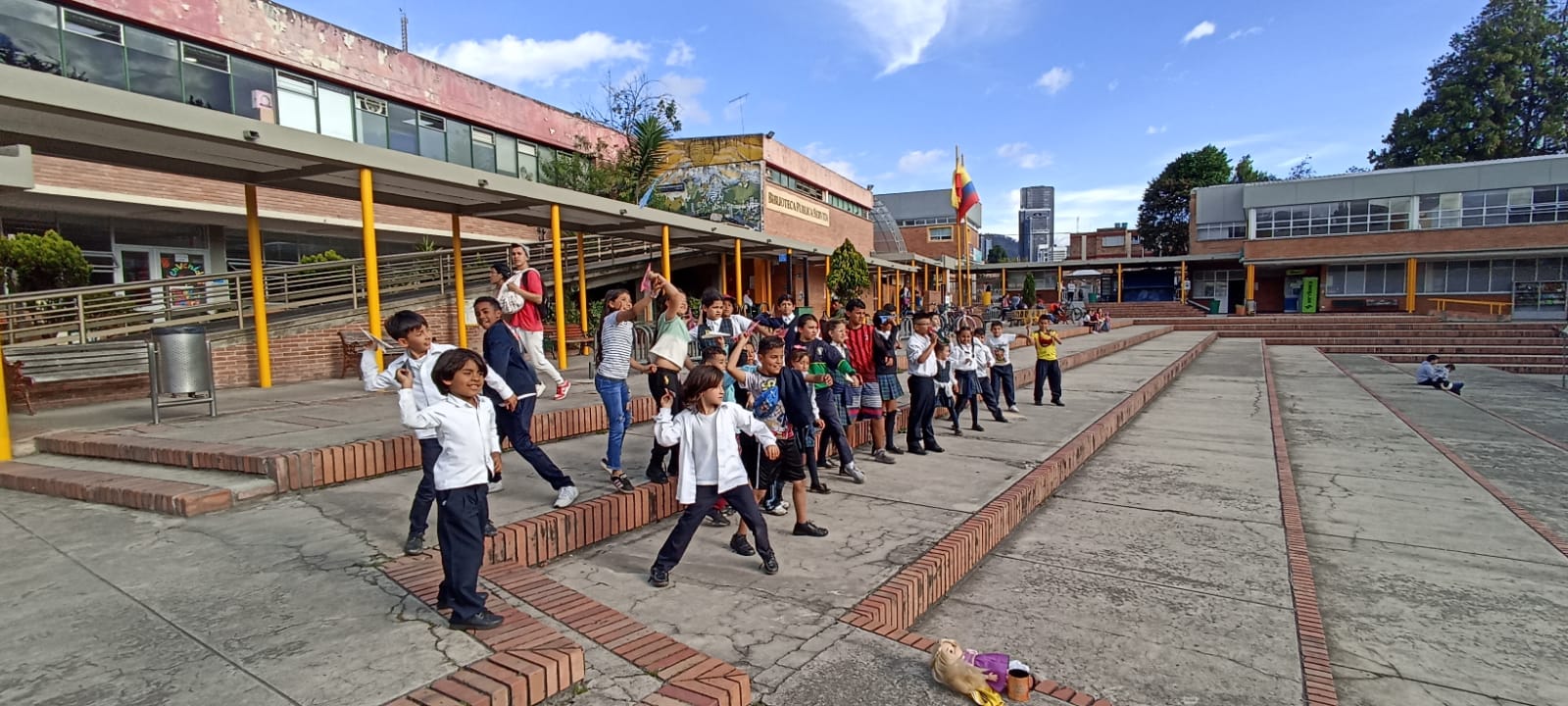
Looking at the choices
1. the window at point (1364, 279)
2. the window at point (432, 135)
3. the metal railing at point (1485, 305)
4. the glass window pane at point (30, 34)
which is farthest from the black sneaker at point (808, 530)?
the window at point (1364, 279)

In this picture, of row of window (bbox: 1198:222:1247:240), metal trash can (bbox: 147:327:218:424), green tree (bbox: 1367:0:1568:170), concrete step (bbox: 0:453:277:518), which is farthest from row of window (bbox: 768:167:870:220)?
green tree (bbox: 1367:0:1568:170)

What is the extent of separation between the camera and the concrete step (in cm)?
429

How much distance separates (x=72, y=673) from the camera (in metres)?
2.52

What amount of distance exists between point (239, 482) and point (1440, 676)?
6.73m

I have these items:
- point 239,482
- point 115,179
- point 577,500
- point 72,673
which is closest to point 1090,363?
point 577,500

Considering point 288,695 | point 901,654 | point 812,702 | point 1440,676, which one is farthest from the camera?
point 1440,676

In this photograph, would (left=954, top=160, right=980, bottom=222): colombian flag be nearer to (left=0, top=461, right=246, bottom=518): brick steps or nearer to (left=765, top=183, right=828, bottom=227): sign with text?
(left=765, top=183, right=828, bottom=227): sign with text

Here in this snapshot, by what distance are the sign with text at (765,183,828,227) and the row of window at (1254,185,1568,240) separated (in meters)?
27.3

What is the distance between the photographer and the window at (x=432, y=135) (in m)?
18.9

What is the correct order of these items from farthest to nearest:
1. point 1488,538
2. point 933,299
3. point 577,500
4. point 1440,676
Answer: point 933,299 → point 1488,538 → point 577,500 → point 1440,676

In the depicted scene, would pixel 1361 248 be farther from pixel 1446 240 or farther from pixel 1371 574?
pixel 1371 574

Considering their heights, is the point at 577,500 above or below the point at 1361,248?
below

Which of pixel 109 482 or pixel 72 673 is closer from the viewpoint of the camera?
pixel 72 673

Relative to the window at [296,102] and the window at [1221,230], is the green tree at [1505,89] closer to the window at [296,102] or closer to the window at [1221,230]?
the window at [1221,230]
